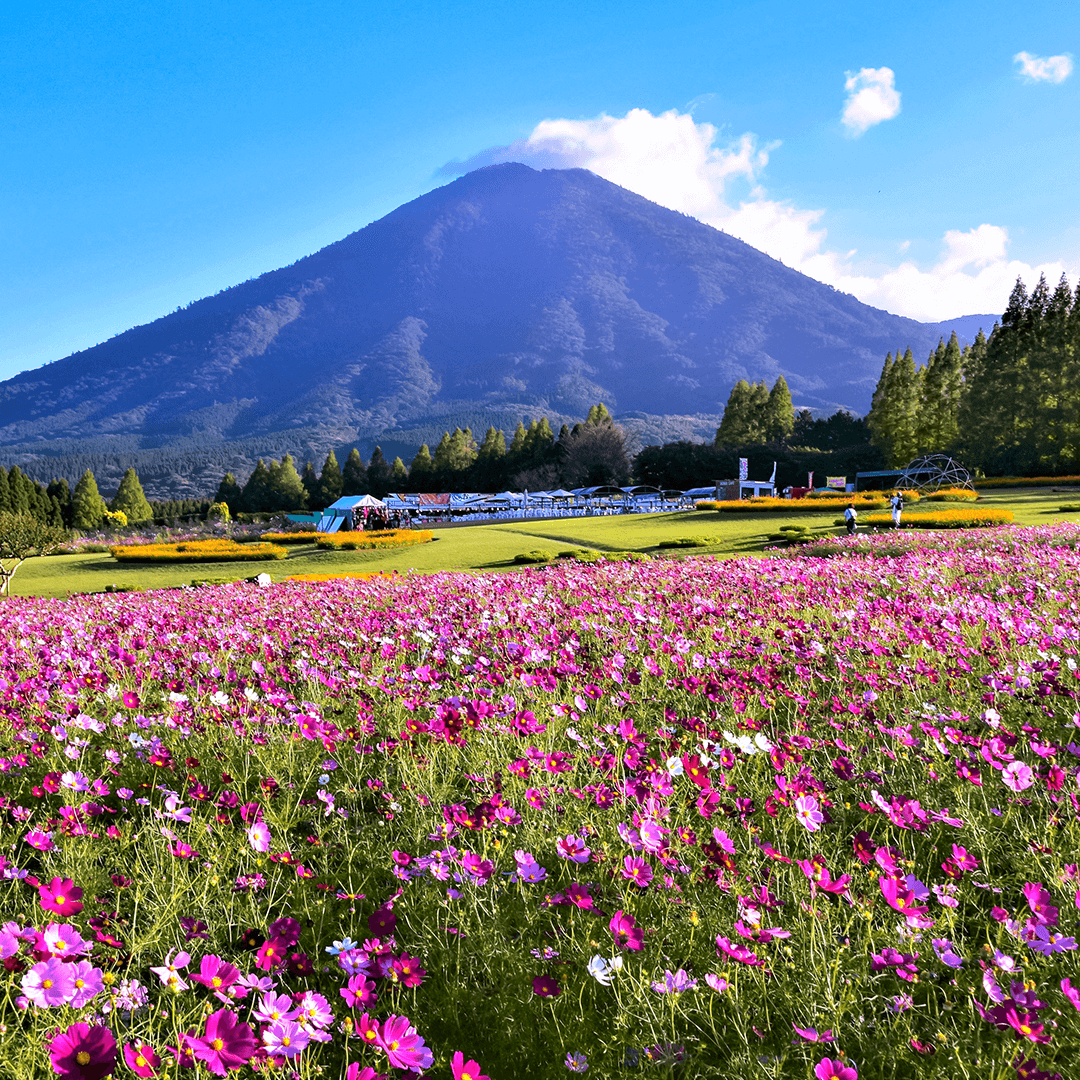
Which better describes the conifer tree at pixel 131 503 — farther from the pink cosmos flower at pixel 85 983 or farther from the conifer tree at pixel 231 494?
the pink cosmos flower at pixel 85 983

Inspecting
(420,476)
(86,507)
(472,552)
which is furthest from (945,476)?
(86,507)

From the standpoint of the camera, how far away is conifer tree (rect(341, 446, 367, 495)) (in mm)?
76750

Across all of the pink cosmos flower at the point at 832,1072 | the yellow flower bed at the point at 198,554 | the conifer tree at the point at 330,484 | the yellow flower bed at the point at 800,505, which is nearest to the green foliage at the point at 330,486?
the conifer tree at the point at 330,484

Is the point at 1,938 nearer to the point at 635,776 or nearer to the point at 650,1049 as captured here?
the point at 650,1049

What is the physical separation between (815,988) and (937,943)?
36cm

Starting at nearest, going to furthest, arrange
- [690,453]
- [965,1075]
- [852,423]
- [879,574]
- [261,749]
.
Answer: [965,1075] → [261,749] → [879,574] → [690,453] → [852,423]

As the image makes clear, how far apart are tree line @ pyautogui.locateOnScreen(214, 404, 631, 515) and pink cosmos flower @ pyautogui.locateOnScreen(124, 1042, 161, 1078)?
6857cm

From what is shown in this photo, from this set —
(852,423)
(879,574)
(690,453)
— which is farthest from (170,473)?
(879,574)

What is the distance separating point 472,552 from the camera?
75.6ft

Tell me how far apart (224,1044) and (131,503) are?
76.9 metres

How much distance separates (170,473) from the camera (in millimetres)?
146500

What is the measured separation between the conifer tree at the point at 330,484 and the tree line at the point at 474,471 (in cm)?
12

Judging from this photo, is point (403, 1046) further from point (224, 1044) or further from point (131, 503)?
point (131, 503)

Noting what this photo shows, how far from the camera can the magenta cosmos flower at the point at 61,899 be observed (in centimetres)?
165
